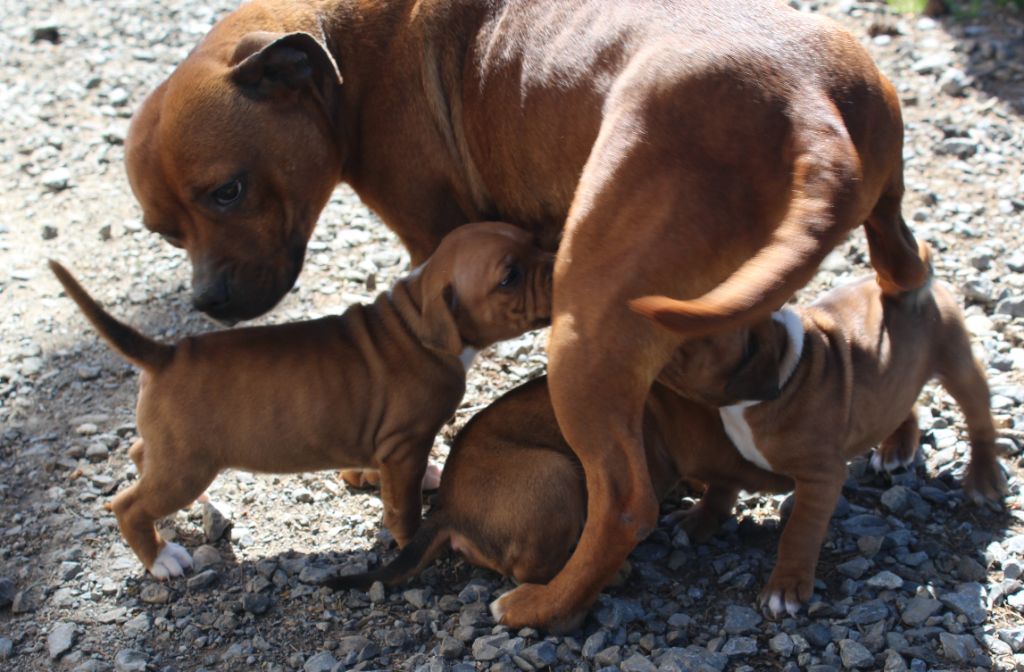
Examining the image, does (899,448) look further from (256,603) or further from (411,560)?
(256,603)

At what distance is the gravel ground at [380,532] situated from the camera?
12.8ft

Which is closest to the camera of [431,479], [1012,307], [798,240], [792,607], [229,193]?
[798,240]

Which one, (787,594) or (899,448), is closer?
(787,594)

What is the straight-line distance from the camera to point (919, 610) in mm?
3928

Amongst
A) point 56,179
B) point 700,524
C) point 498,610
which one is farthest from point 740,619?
point 56,179

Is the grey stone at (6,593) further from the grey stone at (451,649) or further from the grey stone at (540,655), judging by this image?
the grey stone at (540,655)

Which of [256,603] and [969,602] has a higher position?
[969,602]

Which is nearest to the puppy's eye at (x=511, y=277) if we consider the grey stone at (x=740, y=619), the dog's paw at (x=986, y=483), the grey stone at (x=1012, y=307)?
the grey stone at (x=740, y=619)

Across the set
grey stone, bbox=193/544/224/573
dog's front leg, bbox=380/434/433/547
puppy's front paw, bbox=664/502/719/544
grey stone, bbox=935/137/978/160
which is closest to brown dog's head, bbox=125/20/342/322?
dog's front leg, bbox=380/434/433/547

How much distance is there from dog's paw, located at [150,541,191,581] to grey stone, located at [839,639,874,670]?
236 cm

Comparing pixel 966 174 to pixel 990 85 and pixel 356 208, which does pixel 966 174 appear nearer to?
pixel 990 85

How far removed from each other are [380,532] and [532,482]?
0.89 m

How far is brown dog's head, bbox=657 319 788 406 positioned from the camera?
12.7 feet

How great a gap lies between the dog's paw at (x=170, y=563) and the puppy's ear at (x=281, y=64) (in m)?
1.71
